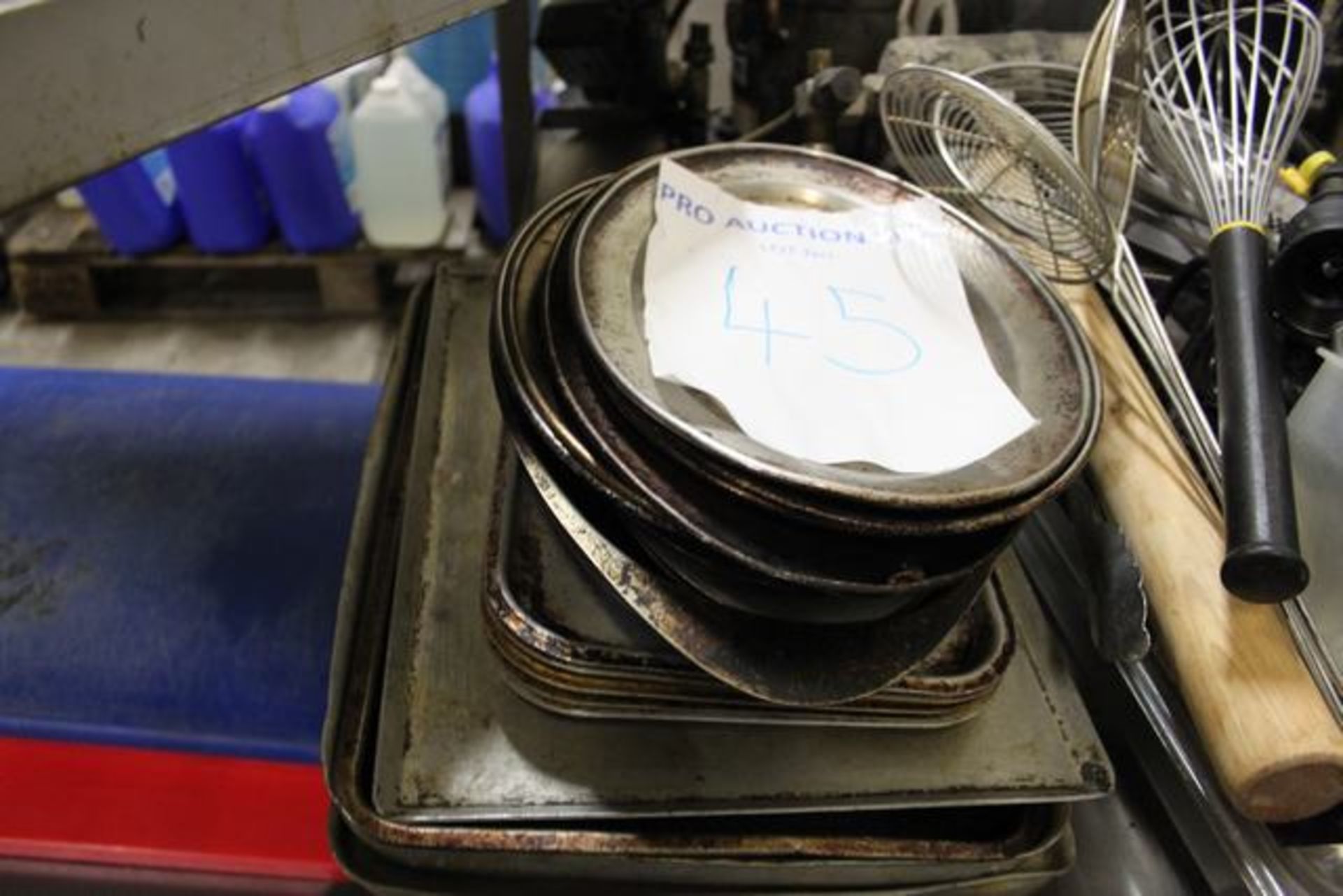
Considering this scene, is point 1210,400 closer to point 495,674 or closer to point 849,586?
point 849,586

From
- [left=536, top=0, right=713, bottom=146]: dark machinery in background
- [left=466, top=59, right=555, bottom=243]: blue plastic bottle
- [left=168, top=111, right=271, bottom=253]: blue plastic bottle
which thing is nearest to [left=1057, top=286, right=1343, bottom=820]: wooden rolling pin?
[left=536, top=0, right=713, bottom=146]: dark machinery in background

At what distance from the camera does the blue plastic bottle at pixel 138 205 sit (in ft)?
6.15

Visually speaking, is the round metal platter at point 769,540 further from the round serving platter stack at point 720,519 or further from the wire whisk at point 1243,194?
the wire whisk at point 1243,194

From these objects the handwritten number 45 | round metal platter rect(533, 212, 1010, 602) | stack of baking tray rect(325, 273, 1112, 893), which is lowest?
stack of baking tray rect(325, 273, 1112, 893)

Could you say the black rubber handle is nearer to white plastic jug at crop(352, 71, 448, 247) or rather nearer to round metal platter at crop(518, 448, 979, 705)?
round metal platter at crop(518, 448, 979, 705)

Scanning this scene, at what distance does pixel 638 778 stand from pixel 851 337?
0.32 meters

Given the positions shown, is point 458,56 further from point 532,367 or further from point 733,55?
point 532,367

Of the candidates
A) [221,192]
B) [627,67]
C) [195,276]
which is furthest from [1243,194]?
[195,276]

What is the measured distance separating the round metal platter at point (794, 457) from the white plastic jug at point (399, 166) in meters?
1.36

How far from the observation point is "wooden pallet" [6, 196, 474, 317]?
2021 mm

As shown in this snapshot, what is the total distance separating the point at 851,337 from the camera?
2.08ft

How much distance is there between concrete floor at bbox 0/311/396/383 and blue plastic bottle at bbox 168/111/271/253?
190 millimetres

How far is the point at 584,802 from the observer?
577 millimetres

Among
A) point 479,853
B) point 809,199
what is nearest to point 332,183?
point 809,199
